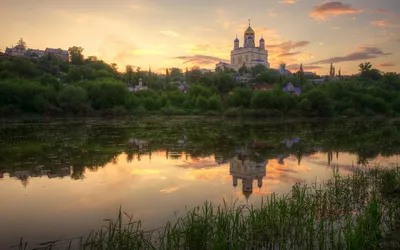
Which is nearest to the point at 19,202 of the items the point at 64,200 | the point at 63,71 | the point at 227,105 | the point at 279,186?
the point at 64,200

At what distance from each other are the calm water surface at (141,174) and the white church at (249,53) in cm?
14175

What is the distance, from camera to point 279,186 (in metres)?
14.3

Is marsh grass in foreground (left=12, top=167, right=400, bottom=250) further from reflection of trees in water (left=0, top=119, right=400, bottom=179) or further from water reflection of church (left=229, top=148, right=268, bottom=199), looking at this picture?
reflection of trees in water (left=0, top=119, right=400, bottom=179)

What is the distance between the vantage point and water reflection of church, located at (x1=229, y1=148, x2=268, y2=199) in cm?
1431

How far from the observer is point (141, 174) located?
16766 millimetres

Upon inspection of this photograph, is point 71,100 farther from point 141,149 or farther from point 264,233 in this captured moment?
point 264,233

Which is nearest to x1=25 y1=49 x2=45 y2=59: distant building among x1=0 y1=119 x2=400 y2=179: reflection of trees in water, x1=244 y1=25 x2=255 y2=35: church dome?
x1=244 y1=25 x2=255 y2=35: church dome

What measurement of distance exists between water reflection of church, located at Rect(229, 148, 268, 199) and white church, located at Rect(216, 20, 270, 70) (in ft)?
484

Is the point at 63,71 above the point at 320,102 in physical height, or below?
above

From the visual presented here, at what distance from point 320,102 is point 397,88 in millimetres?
52073

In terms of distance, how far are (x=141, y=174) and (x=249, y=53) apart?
15963 cm

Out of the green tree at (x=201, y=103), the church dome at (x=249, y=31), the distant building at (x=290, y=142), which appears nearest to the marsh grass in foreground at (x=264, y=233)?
the distant building at (x=290, y=142)

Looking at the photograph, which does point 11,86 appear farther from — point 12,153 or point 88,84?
point 12,153

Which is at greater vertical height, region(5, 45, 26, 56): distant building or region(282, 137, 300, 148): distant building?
region(5, 45, 26, 56): distant building
